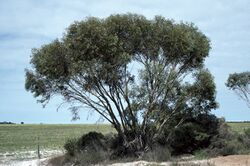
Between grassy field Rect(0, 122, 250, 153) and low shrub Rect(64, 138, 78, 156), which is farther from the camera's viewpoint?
grassy field Rect(0, 122, 250, 153)

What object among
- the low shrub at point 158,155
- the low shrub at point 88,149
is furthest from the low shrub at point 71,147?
the low shrub at point 158,155

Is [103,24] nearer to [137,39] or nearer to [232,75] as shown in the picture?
[137,39]

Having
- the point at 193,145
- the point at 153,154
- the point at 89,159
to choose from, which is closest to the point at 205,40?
the point at 193,145

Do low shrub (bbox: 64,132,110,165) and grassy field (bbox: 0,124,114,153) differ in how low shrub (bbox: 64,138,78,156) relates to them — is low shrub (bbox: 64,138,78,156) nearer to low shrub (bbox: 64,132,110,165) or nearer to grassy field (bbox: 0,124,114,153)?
low shrub (bbox: 64,132,110,165)

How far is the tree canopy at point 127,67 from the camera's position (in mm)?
28861

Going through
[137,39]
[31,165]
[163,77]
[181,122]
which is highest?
[137,39]

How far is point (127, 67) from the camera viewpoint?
30.9m

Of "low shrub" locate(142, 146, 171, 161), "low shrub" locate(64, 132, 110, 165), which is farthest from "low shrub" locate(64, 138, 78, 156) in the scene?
"low shrub" locate(142, 146, 171, 161)

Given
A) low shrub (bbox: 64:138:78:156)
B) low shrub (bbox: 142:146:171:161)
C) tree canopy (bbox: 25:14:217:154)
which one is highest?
tree canopy (bbox: 25:14:217:154)

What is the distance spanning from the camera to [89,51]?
2852 cm

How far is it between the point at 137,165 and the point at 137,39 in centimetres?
911

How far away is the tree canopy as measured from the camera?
94.7 feet

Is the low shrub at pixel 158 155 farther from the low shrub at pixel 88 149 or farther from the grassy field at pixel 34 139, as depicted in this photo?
the grassy field at pixel 34 139

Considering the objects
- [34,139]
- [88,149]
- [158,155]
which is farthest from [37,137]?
[158,155]
